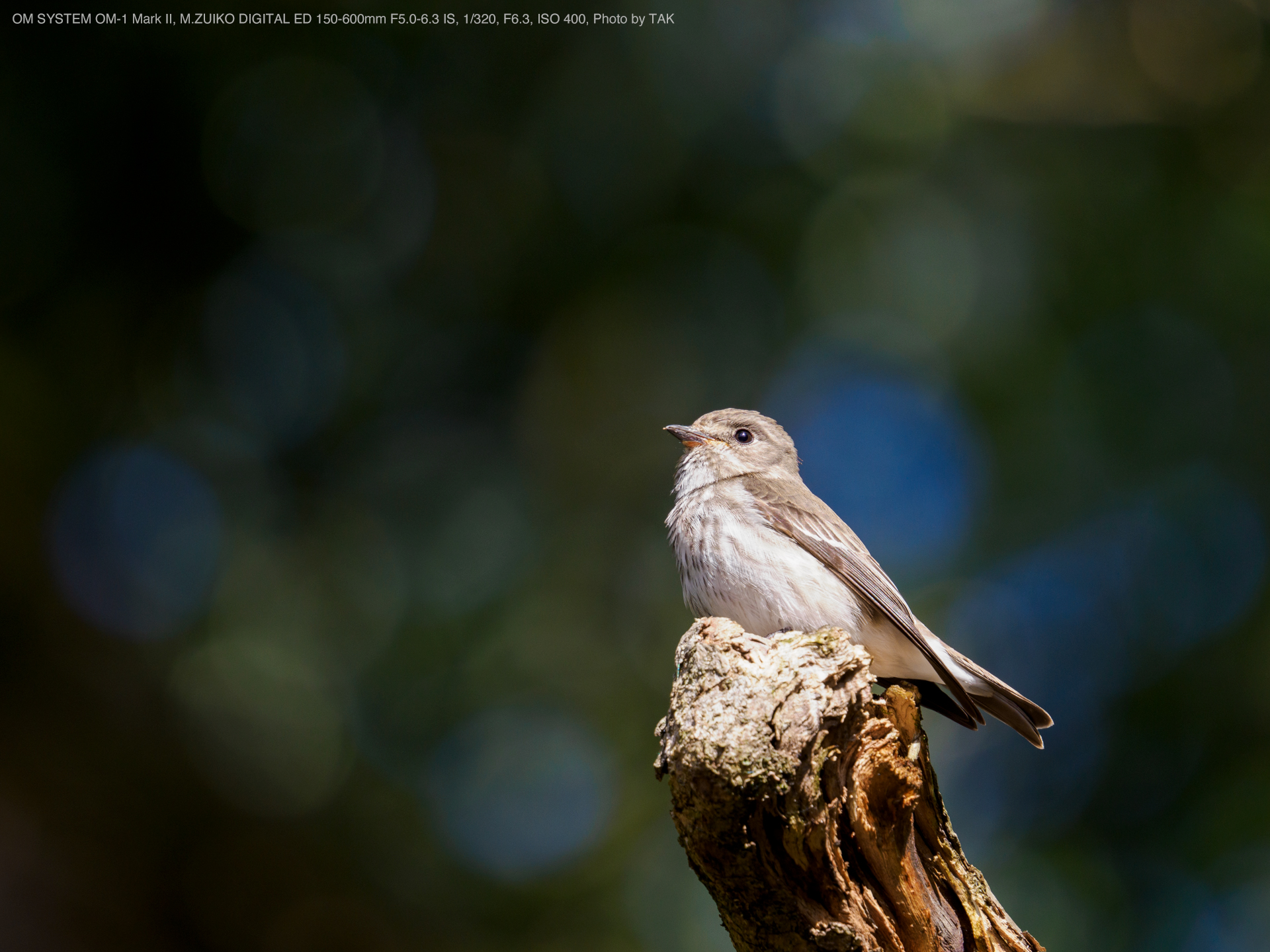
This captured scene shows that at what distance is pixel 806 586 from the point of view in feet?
14.0

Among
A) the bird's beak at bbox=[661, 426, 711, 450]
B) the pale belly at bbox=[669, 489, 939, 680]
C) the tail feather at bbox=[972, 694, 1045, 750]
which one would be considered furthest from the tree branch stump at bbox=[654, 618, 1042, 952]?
the bird's beak at bbox=[661, 426, 711, 450]

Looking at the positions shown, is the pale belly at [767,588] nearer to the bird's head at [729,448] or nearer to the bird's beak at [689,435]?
the bird's head at [729,448]

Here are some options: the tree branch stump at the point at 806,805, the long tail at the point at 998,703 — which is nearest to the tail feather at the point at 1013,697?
the long tail at the point at 998,703

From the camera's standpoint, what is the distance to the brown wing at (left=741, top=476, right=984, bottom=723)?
4.14m

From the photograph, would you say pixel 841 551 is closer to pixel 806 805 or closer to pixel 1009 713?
pixel 1009 713

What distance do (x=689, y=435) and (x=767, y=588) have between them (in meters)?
1.39

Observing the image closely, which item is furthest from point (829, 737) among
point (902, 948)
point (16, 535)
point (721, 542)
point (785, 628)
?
point (16, 535)

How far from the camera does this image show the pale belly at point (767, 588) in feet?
13.7

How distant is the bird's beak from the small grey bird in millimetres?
340

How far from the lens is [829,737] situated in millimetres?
2592

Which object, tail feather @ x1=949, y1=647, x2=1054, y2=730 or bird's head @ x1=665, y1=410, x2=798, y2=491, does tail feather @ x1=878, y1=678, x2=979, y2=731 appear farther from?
bird's head @ x1=665, y1=410, x2=798, y2=491

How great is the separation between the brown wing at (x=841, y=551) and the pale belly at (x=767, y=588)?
0.20ft

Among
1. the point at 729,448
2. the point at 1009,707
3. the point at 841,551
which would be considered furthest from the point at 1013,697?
the point at 729,448

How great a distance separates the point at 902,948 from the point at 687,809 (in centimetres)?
75
